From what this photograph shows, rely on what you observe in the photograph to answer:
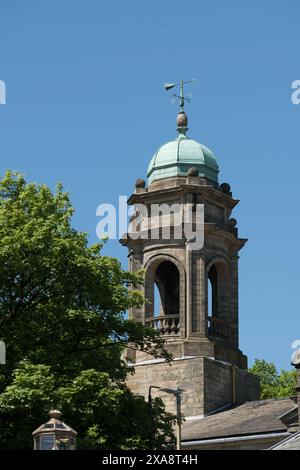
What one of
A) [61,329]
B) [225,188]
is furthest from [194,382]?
[61,329]

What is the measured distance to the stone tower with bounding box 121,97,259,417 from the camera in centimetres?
5878

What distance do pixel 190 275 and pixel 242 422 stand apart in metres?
8.09

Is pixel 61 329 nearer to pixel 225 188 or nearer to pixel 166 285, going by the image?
pixel 166 285

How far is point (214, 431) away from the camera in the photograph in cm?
5378

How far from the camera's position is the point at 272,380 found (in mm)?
85500

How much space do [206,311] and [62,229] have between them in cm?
1496

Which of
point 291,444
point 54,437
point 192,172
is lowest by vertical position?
point 54,437

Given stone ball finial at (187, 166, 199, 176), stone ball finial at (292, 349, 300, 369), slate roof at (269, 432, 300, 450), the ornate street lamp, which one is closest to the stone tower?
stone ball finial at (187, 166, 199, 176)

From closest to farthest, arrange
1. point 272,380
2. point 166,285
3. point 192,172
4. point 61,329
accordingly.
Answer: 1. point 61,329
2. point 192,172
3. point 166,285
4. point 272,380

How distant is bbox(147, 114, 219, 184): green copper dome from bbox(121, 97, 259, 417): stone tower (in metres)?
0.04

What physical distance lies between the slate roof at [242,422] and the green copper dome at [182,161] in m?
11.0

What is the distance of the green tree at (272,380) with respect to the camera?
79188mm

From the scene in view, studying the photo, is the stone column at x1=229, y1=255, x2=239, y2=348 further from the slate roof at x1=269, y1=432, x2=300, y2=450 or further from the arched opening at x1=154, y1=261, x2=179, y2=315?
the slate roof at x1=269, y1=432, x2=300, y2=450

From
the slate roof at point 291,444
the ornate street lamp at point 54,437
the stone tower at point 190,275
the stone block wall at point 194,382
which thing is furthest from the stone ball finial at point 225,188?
the ornate street lamp at point 54,437
